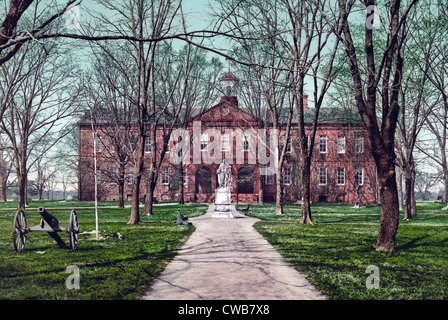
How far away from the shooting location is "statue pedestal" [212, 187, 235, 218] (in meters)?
22.8

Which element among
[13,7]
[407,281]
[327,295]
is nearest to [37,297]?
[327,295]

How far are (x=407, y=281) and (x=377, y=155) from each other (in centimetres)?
385

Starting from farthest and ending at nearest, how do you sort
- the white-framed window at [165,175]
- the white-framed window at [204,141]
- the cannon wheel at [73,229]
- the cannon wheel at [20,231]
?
the white-framed window at [165,175], the white-framed window at [204,141], the cannon wheel at [73,229], the cannon wheel at [20,231]

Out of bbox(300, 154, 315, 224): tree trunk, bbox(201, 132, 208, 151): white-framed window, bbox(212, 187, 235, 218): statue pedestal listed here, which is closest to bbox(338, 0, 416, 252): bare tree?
bbox(300, 154, 315, 224): tree trunk

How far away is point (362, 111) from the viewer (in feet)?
34.4

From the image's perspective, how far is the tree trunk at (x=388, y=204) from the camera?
→ 10.2 meters

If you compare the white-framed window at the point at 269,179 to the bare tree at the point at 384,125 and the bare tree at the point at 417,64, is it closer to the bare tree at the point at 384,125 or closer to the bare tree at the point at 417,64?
the bare tree at the point at 417,64

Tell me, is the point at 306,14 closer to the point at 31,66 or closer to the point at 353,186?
the point at 31,66

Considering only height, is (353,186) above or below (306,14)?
below

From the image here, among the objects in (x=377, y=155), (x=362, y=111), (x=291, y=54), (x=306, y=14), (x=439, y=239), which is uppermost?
(x=306, y=14)

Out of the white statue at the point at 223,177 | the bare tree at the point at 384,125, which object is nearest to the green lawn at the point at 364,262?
the bare tree at the point at 384,125

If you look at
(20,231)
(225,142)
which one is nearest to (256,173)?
(225,142)

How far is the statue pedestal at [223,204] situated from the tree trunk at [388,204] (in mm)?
12891

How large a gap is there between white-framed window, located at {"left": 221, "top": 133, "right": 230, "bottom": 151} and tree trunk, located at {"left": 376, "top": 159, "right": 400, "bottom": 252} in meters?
35.0
